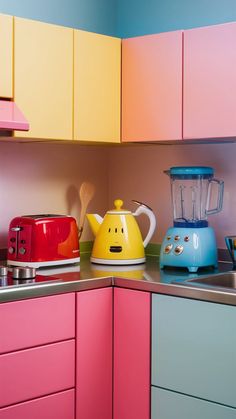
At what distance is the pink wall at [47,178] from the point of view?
10.8 ft

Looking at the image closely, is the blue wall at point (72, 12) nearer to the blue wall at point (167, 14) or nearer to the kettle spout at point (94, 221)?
the blue wall at point (167, 14)

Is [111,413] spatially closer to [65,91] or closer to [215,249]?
[215,249]

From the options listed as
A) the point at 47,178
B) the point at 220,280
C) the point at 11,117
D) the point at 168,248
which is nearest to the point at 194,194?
the point at 168,248

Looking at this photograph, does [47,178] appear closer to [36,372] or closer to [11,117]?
[11,117]

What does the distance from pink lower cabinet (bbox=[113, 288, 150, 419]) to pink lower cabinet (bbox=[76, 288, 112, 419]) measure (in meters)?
0.03

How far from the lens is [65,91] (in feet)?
10.00

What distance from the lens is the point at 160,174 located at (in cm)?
354

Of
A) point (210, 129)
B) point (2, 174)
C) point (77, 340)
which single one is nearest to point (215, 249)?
point (210, 129)

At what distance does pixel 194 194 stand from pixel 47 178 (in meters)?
0.68

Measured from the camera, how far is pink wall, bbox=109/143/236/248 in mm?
3264

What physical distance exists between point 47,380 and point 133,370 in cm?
35

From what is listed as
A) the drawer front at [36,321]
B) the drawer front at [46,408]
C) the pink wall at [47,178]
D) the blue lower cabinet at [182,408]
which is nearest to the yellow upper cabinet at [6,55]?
the pink wall at [47,178]

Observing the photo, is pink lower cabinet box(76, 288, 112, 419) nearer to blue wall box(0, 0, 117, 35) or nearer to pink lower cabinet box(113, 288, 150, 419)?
pink lower cabinet box(113, 288, 150, 419)

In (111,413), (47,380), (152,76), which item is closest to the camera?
(47,380)
